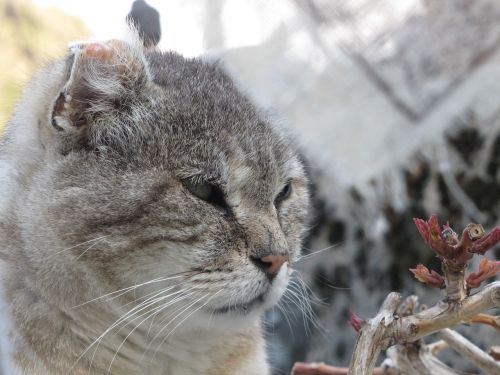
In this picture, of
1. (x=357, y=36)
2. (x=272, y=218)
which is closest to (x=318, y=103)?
(x=357, y=36)

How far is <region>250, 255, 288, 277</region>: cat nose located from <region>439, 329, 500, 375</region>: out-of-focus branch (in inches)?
12.4

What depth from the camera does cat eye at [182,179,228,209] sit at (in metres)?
1.25

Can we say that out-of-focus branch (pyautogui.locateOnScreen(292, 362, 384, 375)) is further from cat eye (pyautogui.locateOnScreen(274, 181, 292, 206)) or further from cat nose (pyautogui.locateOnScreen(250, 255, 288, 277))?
cat eye (pyautogui.locateOnScreen(274, 181, 292, 206))

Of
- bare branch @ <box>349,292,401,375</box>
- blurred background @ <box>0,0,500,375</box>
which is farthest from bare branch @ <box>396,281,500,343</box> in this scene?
blurred background @ <box>0,0,500,375</box>

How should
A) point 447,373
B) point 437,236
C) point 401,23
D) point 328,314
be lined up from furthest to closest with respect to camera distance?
point 401,23, point 328,314, point 447,373, point 437,236

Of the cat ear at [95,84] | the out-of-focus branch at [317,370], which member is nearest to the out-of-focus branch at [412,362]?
the out-of-focus branch at [317,370]

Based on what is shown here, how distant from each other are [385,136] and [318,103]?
38cm

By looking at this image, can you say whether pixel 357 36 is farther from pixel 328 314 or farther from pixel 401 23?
pixel 328 314

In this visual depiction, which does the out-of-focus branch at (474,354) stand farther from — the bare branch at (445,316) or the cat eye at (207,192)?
the cat eye at (207,192)

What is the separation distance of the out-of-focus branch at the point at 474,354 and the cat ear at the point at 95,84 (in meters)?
0.74

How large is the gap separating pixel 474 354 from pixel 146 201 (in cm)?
65

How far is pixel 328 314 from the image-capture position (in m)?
2.80

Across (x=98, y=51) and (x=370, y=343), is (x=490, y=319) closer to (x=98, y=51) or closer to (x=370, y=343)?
(x=370, y=343)

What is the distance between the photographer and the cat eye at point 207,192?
1.25m
